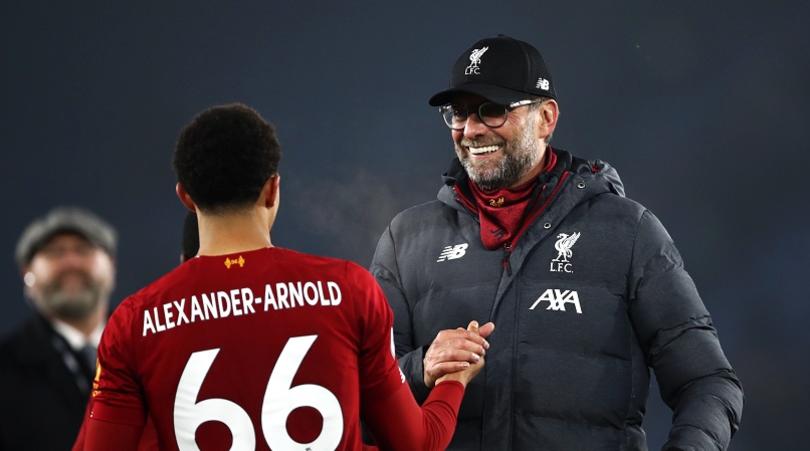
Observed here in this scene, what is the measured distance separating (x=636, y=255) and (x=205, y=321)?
110 centimetres

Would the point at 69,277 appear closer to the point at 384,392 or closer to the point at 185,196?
the point at 185,196

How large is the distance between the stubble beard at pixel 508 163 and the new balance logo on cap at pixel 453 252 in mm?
154

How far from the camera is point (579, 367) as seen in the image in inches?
90.7

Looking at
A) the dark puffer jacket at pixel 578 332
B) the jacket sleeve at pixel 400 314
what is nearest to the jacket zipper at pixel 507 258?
the dark puffer jacket at pixel 578 332

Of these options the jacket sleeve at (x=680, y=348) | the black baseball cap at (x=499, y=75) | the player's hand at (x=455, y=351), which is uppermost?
the black baseball cap at (x=499, y=75)

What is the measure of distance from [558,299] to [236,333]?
3.04ft

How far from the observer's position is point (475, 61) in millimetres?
2477

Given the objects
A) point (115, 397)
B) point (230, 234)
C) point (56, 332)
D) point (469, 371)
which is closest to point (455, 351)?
point (469, 371)

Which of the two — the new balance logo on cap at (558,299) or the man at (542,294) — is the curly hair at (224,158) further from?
the new balance logo on cap at (558,299)

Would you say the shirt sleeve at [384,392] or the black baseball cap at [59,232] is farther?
the shirt sleeve at [384,392]

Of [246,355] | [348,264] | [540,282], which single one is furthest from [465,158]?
[246,355]

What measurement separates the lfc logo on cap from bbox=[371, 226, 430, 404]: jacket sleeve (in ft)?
1.52

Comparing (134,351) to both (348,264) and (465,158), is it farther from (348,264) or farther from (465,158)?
(465,158)

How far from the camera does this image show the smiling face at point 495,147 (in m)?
2.46
